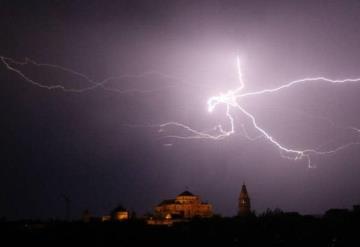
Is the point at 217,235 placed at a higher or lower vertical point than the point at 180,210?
lower

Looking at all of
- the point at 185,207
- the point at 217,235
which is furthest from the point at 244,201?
the point at 217,235

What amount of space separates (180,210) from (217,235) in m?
37.7

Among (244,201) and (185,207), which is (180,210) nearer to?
(185,207)

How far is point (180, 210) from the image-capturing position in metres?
95.2

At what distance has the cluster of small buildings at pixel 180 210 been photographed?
85625 mm

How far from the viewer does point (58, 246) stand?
5234 centimetres

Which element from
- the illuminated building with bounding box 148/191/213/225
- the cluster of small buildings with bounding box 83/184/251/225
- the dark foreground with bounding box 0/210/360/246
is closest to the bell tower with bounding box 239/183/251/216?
the cluster of small buildings with bounding box 83/184/251/225

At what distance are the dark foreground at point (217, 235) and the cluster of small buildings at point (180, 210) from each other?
17.9 meters

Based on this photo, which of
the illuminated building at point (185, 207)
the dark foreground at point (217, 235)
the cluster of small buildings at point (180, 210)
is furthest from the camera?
the illuminated building at point (185, 207)

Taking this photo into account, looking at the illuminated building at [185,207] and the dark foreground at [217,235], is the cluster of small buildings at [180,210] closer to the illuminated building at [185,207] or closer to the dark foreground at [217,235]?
the illuminated building at [185,207]

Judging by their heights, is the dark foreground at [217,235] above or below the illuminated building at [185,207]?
below

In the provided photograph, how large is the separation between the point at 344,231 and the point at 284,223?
8445 mm

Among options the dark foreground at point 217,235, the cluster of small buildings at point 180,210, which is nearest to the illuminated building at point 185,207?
the cluster of small buildings at point 180,210

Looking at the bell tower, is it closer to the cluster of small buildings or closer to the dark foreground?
the cluster of small buildings
